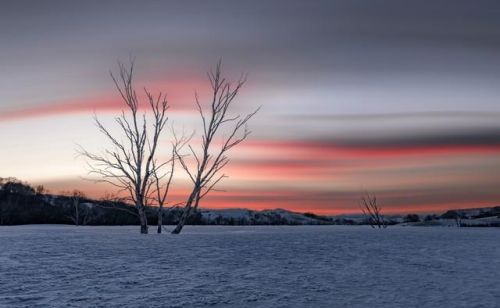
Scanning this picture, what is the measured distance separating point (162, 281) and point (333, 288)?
3.21 metres

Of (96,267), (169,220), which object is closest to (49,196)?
(169,220)

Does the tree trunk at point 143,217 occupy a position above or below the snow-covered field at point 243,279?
above

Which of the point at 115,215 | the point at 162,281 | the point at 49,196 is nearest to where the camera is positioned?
the point at 162,281

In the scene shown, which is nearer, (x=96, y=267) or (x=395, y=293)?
(x=395, y=293)

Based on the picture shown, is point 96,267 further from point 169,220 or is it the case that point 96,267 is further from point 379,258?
point 169,220

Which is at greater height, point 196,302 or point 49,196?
point 49,196

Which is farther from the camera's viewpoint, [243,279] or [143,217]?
[143,217]

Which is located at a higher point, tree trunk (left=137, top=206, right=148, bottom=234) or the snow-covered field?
tree trunk (left=137, top=206, right=148, bottom=234)

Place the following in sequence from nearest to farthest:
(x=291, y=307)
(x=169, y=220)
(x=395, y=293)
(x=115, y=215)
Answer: (x=291, y=307) → (x=395, y=293) → (x=169, y=220) → (x=115, y=215)

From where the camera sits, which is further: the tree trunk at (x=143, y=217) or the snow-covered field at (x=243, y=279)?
the tree trunk at (x=143, y=217)

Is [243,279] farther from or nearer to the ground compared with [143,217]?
nearer to the ground

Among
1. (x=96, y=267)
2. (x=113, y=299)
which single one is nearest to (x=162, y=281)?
(x=113, y=299)

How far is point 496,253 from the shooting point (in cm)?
1544

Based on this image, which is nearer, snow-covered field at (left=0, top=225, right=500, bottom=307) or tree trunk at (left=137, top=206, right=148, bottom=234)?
snow-covered field at (left=0, top=225, right=500, bottom=307)
